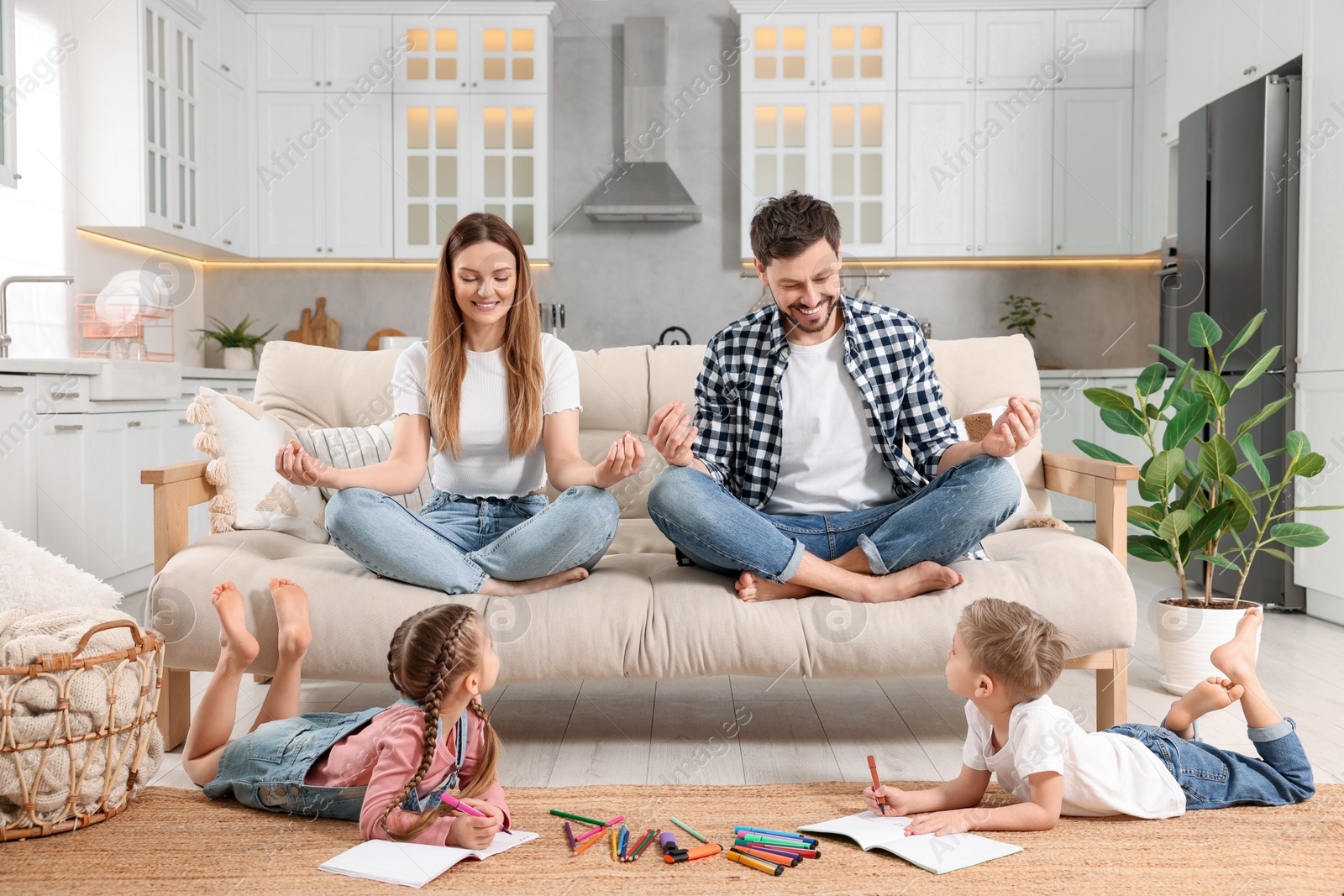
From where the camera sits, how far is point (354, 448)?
2.33 meters

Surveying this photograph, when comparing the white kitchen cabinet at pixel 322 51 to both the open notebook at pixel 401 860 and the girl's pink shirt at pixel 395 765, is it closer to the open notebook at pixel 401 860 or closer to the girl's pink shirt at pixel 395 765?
the girl's pink shirt at pixel 395 765

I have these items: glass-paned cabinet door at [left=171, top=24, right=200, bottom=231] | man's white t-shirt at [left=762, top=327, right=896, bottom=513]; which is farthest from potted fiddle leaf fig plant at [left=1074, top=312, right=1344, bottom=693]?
glass-paned cabinet door at [left=171, top=24, right=200, bottom=231]

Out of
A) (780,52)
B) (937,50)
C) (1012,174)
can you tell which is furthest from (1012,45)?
(780,52)

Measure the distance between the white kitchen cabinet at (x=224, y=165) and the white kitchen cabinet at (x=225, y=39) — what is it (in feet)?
0.14

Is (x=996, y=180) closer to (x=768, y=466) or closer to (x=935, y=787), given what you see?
(x=768, y=466)

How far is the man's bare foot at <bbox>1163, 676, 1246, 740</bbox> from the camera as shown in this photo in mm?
1615

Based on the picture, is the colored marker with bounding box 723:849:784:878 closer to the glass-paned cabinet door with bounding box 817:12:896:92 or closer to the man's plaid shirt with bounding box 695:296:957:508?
the man's plaid shirt with bounding box 695:296:957:508

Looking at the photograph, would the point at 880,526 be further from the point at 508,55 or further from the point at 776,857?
the point at 508,55

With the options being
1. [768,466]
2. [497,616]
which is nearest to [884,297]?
[768,466]

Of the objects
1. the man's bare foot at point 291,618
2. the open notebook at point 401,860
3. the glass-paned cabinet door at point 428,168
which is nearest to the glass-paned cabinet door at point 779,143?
the glass-paned cabinet door at point 428,168

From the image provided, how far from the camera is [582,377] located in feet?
8.47

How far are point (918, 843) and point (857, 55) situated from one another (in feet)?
14.0

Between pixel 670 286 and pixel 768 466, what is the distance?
128 inches

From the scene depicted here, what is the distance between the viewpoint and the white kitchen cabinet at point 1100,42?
492 cm
